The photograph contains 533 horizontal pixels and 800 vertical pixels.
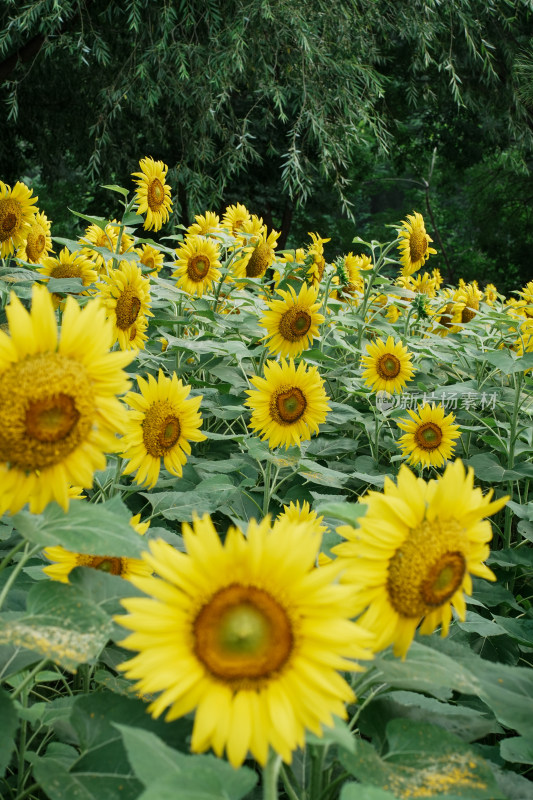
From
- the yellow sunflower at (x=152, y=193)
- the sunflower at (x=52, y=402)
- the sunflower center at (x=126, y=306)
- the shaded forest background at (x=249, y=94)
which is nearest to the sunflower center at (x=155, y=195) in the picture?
the yellow sunflower at (x=152, y=193)

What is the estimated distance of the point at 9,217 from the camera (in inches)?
107

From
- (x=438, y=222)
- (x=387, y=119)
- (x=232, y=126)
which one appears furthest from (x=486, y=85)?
(x=438, y=222)

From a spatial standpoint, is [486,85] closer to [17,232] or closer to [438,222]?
[438,222]

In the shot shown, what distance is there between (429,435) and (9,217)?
1720 mm

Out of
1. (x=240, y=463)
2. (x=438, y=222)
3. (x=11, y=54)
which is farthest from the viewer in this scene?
(x=438, y=222)

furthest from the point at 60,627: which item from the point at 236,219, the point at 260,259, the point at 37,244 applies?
the point at 236,219

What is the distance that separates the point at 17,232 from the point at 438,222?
1749 centimetres

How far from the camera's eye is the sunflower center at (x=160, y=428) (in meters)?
1.84

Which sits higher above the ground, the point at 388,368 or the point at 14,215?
the point at 388,368

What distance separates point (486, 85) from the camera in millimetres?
10875

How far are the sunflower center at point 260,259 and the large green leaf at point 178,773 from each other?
293 centimetres

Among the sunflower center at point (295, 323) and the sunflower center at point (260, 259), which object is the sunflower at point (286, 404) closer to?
the sunflower center at point (295, 323)

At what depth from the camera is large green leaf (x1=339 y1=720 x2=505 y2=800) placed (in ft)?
2.94

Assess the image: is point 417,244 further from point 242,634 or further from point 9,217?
point 242,634
